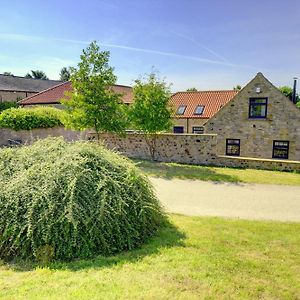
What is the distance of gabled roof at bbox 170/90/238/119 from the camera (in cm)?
2828

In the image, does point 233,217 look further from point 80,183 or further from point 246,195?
point 80,183

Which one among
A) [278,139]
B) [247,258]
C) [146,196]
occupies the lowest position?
[247,258]

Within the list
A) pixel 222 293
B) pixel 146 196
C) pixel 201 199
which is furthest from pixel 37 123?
pixel 222 293

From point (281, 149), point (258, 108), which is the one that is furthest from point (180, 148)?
point (281, 149)

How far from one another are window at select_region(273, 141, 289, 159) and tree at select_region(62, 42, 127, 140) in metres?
11.1

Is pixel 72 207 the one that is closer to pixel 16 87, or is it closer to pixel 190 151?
pixel 190 151

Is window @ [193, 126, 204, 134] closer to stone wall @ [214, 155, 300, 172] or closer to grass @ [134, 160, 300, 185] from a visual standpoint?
stone wall @ [214, 155, 300, 172]

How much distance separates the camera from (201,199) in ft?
30.3

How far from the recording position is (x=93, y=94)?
14727mm

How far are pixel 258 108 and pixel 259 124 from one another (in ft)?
3.59

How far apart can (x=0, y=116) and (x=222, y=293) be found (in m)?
18.0

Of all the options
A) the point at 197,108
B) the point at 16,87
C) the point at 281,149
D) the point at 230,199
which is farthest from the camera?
the point at 16,87

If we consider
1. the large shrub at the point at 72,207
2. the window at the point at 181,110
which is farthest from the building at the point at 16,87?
the large shrub at the point at 72,207

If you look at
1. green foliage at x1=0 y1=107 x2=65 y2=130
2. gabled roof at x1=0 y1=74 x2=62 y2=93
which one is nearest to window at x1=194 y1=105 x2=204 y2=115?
green foliage at x1=0 y1=107 x2=65 y2=130
